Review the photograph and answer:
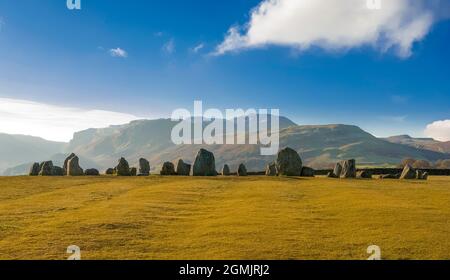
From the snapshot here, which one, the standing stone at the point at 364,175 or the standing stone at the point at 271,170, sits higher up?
the standing stone at the point at 271,170

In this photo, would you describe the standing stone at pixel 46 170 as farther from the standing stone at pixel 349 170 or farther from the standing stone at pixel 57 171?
the standing stone at pixel 349 170

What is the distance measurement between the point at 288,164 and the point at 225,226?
157ft

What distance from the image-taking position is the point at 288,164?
71000 millimetres

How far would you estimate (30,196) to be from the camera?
130 ft

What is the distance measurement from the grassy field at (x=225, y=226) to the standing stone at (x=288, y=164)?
3156cm

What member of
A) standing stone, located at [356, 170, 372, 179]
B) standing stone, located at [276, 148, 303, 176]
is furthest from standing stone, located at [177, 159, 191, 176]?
standing stone, located at [356, 170, 372, 179]

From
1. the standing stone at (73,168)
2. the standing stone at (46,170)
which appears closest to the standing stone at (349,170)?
the standing stone at (73,168)

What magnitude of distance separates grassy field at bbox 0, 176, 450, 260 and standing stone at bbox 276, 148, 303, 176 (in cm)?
3156

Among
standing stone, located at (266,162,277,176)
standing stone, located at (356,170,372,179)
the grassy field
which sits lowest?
the grassy field

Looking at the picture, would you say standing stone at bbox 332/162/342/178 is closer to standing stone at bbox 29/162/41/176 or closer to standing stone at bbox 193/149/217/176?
standing stone at bbox 193/149/217/176

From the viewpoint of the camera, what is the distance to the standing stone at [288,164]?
70938mm

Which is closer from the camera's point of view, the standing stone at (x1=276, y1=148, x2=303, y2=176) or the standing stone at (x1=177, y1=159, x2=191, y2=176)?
the standing stone at (x1=276, y1=148, x2=303, y2=176)

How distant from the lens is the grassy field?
18734mm
